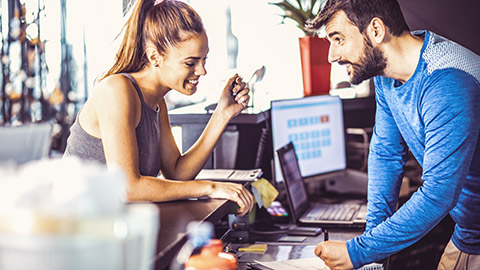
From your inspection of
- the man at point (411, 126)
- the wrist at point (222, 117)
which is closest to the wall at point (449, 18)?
the man at point (411, 126)

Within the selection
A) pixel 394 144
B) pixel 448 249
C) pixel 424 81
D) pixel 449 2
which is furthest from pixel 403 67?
pixel 449 2

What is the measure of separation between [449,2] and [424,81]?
347cm

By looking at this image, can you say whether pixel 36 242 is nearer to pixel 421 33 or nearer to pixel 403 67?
pixel 403 67

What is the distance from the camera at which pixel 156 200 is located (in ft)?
5.52

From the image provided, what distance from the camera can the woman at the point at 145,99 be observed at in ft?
5.47

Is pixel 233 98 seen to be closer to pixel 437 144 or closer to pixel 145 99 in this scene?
pixel 145 99

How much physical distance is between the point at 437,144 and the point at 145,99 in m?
0.96

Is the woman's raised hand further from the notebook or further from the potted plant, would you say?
the potted plant

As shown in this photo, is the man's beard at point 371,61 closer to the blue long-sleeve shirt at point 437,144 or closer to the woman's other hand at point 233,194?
the blue long-sleeve shirt at point 437,144

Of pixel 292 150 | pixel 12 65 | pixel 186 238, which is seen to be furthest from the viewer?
pixel 12 65

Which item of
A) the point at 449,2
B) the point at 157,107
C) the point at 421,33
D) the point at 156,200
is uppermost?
the point at 449,2

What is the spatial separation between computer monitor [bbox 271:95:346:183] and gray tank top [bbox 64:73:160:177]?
37.8 inches

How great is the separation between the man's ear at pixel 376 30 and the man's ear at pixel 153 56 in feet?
2.39

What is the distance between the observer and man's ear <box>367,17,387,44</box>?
1.88 meters
